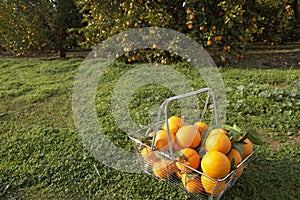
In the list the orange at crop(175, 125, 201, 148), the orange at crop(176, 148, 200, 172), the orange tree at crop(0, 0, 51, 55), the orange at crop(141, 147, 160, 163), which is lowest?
the orange at crop(141, 147, 160, 163)

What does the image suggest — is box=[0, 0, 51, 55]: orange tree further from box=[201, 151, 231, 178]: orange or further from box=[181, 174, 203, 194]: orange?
box=[201, 151, 231, 178]: orange

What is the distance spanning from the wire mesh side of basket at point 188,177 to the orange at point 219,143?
0.14 m

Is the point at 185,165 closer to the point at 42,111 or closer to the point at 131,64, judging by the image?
the point at 42,111

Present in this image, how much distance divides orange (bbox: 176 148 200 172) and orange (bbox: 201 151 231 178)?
77 millimetres

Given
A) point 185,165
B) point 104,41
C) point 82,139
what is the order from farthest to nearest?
point 104,41 → point 82,139 → point 185,165

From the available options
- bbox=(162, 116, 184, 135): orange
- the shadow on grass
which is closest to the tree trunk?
the shadow on grass

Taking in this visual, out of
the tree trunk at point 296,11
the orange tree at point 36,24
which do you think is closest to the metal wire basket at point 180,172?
the orange tree at point 36,24

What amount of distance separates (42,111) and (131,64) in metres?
2.54

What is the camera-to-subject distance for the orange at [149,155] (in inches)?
79.7

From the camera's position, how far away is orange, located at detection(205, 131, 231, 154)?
5.89 ft

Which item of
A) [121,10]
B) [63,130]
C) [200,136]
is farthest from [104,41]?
[200,136]

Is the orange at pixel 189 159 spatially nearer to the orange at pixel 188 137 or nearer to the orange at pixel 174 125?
the orange at pixel 188 137

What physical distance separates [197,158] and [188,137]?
15cm

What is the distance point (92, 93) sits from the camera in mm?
4438
